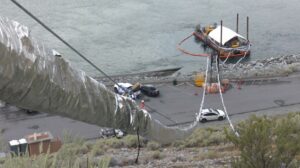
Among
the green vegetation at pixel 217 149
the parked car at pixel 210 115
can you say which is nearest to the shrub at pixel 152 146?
the green vegetation at pixel 217 149

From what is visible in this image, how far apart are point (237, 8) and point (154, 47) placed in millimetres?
10595

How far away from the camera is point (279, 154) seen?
24.2 ft

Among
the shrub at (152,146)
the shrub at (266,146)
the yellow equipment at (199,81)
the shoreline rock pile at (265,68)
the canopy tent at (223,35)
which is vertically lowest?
the shoreline rock pile at (265,68)

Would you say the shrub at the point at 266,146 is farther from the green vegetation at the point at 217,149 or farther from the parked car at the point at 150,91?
the parked car at the point at 150,91

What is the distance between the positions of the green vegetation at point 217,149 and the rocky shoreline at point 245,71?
28.3ft

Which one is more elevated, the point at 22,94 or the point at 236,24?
the point at 22,94

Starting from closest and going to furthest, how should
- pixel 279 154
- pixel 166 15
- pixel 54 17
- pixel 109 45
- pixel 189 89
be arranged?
pixel 279 154 < pixel 189 89 < pixel 109 45 < pixel 54 17 < pixel 166 15

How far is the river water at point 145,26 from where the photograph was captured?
29.7 m

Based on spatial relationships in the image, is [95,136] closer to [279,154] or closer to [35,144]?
[35,144]

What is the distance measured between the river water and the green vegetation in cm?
1384

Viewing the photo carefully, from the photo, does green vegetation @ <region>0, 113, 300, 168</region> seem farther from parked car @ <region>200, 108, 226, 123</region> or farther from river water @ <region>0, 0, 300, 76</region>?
river water @ <region>0, 0, 300, 76</region>

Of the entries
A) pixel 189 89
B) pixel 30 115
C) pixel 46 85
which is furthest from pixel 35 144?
pixel 46 85

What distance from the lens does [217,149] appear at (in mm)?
11836

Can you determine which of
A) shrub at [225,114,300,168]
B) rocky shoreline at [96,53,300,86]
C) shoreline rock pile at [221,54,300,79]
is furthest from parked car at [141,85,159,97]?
shrub at [225,114,300,168]
